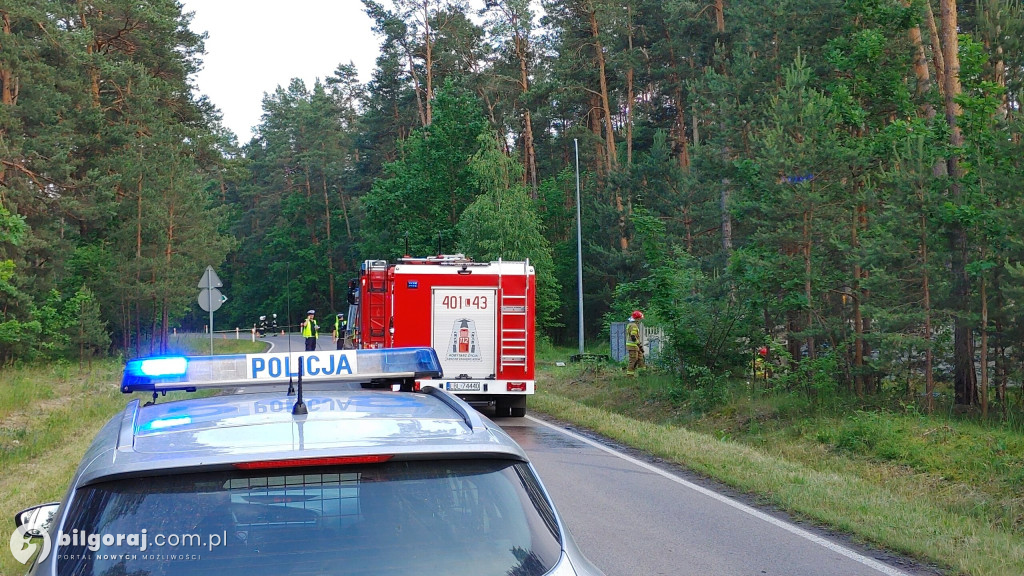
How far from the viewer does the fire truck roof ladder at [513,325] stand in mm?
17984

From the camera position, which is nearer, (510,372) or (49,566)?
(49,566)

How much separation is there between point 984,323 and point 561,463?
825 cm

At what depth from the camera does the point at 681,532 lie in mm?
8375

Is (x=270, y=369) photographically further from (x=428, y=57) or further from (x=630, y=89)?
(x=428, y=57)

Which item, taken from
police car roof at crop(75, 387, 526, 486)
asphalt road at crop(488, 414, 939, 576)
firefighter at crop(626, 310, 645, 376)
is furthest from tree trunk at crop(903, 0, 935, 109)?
police car roof at crop(75, 387, 526, 486)

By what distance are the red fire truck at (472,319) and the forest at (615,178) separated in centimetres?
470

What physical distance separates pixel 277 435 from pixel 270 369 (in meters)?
1.77

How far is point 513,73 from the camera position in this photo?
56.6 metres

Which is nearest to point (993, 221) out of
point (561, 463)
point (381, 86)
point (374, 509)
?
point (561, 463)

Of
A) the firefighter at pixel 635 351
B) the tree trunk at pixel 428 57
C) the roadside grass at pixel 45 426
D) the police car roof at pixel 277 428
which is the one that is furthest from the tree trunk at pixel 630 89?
the police car roof at pixel 277 428

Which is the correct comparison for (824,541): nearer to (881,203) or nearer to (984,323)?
(984,323)

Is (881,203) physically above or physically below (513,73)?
below

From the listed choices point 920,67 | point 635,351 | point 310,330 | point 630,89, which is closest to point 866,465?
point 635,351

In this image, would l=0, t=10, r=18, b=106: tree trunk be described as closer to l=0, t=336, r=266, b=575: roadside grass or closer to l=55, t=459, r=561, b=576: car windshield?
l=0, t=336, r=266, b=575: roadside grass
